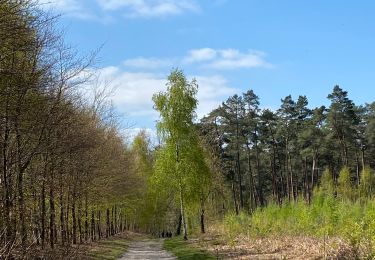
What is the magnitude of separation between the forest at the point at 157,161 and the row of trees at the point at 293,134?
184mm

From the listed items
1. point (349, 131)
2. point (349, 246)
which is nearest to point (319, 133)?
point (349, 131)

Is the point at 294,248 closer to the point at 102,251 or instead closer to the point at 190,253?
the point at 190,253

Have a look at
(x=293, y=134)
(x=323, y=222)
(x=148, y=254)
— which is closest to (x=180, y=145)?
(x=148, y=254)

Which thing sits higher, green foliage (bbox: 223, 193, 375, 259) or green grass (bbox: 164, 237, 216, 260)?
green foliage (bbox: 223, 193, 375, 259)

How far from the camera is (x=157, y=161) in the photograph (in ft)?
114

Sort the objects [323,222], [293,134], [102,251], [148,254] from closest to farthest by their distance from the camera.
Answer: [323,222] → [102,251] → [148,254] → [293,134]

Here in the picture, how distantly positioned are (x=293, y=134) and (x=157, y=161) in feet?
129

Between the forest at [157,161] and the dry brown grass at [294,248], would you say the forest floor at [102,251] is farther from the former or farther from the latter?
the dry brown grass at [294,248]

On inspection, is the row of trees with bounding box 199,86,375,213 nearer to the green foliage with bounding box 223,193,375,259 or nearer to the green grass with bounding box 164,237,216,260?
the green grass with bounding box 164,237,216,260

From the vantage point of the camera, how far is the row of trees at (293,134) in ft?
198

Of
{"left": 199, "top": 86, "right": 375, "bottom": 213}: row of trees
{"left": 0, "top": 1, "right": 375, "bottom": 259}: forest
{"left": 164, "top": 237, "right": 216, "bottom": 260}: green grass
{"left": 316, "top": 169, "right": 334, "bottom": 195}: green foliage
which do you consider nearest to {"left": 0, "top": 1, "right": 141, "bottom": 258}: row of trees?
{"left": 0, "top": 1, "right": 375, "bottom": 259}: forest

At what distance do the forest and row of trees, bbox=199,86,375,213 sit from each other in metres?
0.18

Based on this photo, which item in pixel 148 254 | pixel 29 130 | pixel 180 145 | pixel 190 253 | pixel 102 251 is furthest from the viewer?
pixel 180 145

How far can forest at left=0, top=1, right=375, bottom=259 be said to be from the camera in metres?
11.3
